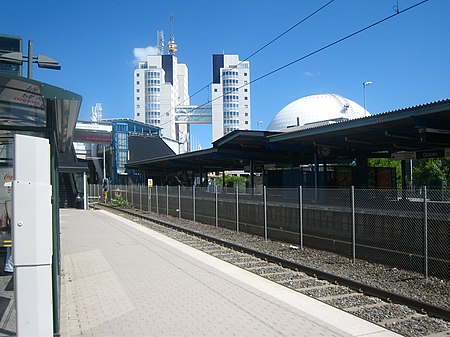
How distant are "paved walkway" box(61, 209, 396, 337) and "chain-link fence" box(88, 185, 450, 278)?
10.9ft

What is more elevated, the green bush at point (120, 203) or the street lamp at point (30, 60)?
the street lamp at point (30, 60)

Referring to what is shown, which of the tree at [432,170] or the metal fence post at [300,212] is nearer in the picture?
the metal fence post at [300,212]

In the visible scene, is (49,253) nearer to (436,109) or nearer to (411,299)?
(411,299)

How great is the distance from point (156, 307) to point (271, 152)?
76.5 ft

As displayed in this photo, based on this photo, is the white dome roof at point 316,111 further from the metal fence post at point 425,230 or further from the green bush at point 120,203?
the metal fence post at point 425,230

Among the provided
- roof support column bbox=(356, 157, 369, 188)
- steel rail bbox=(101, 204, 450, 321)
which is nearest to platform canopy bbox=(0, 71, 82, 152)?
steel rail bbox=(101, 204, 450, 321)

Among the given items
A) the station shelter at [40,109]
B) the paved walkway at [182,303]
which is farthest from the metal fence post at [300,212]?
the station shelter at [40,109]

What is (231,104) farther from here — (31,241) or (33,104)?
(31,241)

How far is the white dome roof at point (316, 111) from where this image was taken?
3078 inches

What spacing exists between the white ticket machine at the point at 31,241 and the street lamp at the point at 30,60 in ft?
36.0

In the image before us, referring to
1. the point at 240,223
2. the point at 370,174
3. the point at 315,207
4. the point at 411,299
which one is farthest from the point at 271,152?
the point at 411,299

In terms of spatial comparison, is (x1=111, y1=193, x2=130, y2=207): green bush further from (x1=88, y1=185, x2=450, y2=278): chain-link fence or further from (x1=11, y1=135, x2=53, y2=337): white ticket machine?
(x1=11, y1=135, x2=53, y2=337): white ticket machine

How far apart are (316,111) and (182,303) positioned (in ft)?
244

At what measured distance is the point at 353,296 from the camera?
8.25 metres
